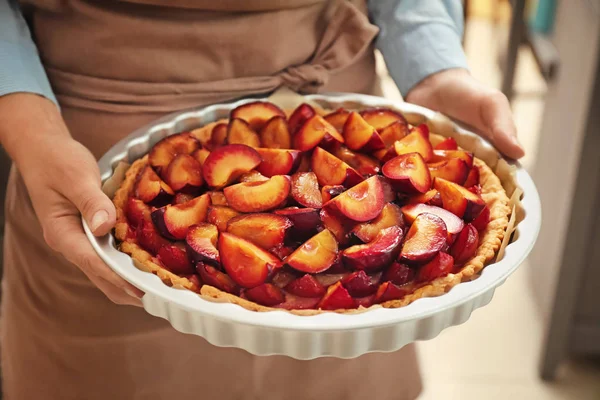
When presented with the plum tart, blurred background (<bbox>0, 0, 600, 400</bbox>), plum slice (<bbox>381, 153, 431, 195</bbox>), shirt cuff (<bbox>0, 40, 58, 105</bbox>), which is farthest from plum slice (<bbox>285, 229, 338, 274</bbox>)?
blurred background (<bbox>0, 0, 600, 400</bbox>)

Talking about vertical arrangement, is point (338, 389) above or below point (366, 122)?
below

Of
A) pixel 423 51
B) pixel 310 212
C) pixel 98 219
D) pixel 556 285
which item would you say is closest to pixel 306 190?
pixel 310 212

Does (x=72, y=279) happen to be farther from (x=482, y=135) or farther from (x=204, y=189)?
(x=482, y=135)

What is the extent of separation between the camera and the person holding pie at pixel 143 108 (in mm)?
1104

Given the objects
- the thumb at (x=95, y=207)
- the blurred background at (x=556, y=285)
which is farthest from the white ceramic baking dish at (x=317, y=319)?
the blurred background at (x=556, y=285)

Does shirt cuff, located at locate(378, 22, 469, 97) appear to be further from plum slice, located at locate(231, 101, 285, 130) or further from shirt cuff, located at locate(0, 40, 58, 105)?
shirt cuff, located at locate(0, 40, 58, 105)

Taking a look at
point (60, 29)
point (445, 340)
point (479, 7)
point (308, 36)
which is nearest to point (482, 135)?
point (308, 36)

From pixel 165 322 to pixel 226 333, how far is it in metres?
0.37

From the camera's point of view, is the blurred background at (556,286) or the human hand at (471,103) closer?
the human hand at (471,103)

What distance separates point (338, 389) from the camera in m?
1.34

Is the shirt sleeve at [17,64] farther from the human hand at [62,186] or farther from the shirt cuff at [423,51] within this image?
the shirt cuff at [423,51]

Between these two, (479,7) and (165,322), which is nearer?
(165,322)

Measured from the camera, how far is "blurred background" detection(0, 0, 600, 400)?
189 cm

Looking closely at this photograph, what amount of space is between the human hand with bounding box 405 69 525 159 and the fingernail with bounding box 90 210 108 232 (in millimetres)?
615
